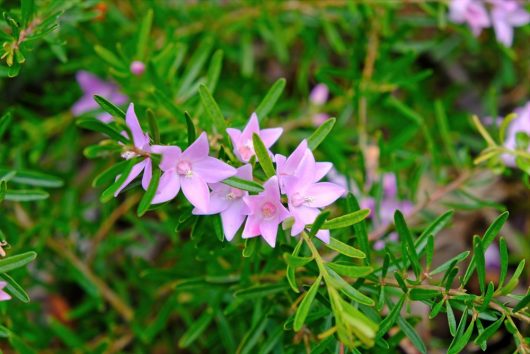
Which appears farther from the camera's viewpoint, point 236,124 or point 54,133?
point 54,133

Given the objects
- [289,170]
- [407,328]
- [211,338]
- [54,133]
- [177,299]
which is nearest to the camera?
[289,170]

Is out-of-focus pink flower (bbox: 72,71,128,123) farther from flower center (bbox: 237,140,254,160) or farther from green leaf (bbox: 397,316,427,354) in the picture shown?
green leaf (bbox: 397,316,427,354)

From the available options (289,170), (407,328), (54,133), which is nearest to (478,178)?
(407,328)

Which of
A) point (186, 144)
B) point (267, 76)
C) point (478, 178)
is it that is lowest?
point (478, 178)

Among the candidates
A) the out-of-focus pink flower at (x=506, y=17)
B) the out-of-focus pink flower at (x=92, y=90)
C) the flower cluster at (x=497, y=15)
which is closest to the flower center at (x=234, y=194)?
the out-of-focus pink flower at (x=92, y=90)

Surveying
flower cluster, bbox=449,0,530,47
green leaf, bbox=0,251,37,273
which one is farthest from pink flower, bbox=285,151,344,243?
flower cluster, bbox=449,0,530,47

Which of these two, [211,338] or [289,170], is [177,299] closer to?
[211,338]
